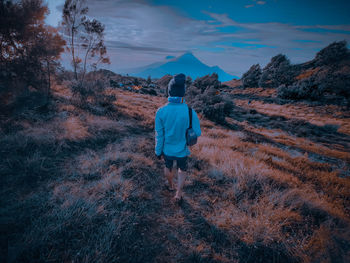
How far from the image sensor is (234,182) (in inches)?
144

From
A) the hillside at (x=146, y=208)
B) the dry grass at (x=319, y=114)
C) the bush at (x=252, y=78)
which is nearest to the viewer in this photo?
the hillside at (x=146, y=208)

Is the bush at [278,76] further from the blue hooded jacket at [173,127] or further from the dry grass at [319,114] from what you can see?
the blue hooded jacket at [173,127]

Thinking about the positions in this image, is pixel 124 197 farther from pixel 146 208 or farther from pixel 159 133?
pixel 159 133

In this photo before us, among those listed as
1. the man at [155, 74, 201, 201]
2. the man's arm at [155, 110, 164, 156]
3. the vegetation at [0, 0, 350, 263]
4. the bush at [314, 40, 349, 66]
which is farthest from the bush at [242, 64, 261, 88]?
the man's arm at [155, 110, 164, 156]

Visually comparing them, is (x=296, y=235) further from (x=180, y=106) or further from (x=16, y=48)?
(x=16, y=48)

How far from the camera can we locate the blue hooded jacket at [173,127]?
2506mm

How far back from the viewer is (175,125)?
255 cm

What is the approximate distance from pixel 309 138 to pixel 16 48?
20.9 m

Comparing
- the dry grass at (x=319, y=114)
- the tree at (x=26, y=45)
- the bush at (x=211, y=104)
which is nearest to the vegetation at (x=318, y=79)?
the dry grass at (x=319, y=114)

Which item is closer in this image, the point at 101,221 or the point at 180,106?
the point at 101,221

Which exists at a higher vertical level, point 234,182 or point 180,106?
point 180,106

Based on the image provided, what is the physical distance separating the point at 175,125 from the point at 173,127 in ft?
0.17

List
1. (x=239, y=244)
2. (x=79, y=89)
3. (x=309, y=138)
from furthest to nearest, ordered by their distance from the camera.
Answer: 1. (x=309, y=138)
2. (x=79, y=89)
3. (x=239, y=244)

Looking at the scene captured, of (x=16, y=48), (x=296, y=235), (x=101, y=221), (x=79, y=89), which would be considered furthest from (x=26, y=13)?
(x=296, y=235)
